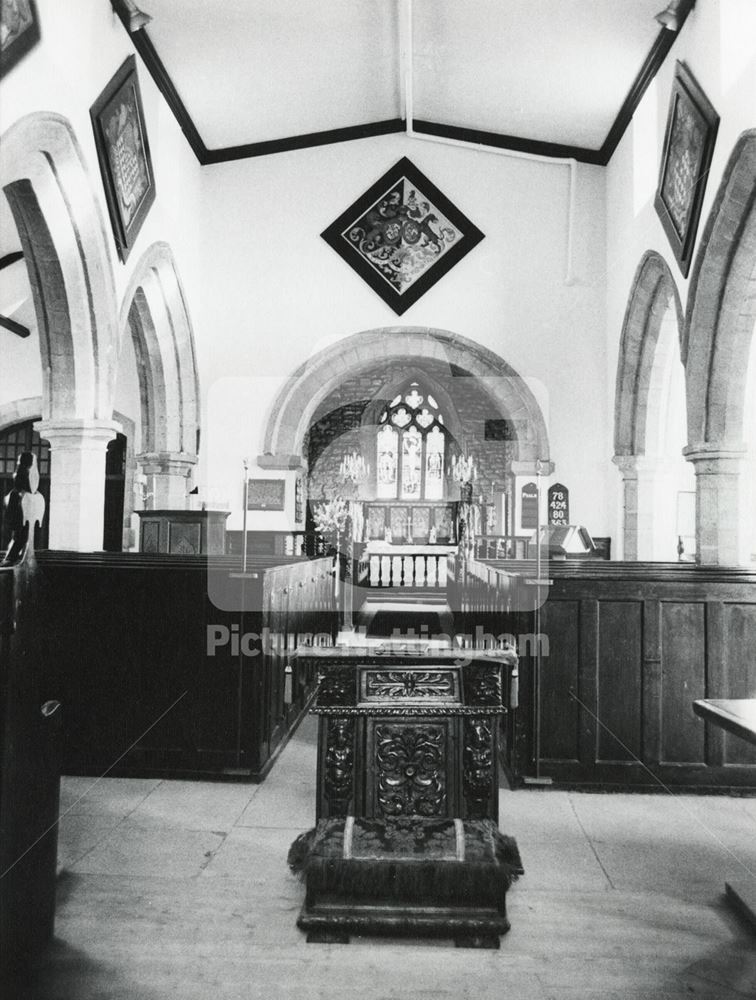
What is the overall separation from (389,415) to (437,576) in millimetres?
4208

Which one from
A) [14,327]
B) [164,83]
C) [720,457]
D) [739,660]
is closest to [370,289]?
[164,83]

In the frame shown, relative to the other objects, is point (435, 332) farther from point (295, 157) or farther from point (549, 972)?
point (549, 972)

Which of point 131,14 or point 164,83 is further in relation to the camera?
point 164,83

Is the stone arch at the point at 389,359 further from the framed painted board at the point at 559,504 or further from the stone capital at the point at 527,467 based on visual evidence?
the framed painted board at the point at 559,504

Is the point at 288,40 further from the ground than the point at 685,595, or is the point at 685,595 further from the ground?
the point at 288,40

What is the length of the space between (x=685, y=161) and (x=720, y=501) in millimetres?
2962

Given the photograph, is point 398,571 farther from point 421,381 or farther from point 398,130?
point 398,130

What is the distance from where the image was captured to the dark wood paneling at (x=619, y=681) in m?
3.83

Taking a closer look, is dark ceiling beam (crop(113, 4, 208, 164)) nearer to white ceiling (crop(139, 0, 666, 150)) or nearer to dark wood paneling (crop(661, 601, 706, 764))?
white ceiling (crop(139, 0, 666, 150))

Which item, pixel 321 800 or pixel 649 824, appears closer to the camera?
pixel 321 800

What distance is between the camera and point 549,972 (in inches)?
86.7

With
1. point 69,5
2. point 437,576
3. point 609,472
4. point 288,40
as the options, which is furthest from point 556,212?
point 69,5

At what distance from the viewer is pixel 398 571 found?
39.3 ft

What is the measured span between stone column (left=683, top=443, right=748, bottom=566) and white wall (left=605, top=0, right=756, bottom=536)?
1438 mm
